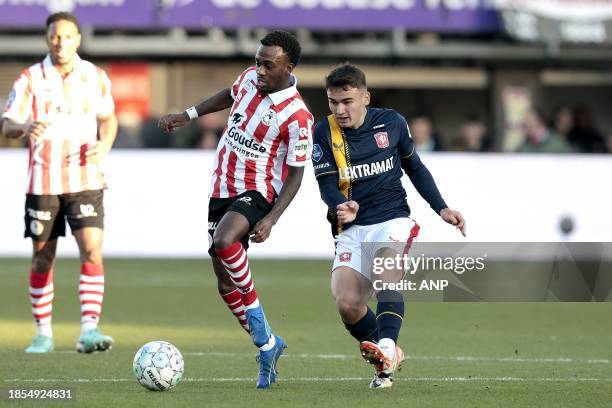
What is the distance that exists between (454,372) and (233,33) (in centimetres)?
1563

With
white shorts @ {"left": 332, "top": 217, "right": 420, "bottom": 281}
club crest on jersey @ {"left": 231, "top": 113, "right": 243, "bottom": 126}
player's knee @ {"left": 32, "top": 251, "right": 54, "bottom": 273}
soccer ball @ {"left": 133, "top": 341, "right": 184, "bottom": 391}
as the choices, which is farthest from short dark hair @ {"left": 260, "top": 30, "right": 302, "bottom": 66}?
player's knee @ {"left": 32, "top": 251, "right": 54, "bottom": 273}

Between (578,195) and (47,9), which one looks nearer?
(578,195)

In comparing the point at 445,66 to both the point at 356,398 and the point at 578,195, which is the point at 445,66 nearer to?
the point at 578,195

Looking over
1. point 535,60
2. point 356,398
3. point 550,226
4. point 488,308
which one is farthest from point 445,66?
point 356,398

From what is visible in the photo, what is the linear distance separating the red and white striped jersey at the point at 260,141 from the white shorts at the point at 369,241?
527 millimetres

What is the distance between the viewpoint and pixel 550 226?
18.5 meters

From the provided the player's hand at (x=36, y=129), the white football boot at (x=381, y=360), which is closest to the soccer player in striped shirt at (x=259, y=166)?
the white football boot at (x=381, y=360)

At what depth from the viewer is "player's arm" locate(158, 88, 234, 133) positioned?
8680 mm

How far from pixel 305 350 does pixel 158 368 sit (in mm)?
2564

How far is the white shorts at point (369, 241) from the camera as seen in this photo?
821cm

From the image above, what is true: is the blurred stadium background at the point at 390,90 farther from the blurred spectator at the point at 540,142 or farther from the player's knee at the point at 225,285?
the player's knee at the point at 225,285

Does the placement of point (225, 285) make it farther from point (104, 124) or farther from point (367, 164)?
point (104, 124)

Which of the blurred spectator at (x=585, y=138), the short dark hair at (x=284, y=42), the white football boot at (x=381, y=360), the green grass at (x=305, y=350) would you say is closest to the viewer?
the white football boot at (x=381, y=360)

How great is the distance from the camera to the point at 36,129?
31.5ft
